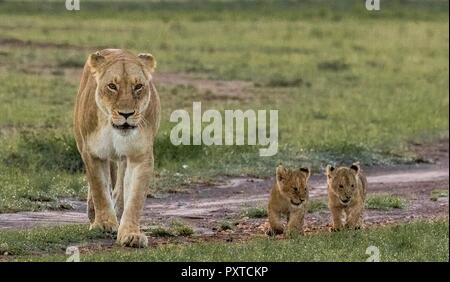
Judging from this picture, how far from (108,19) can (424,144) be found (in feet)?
47.0

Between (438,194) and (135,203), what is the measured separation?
4968mm

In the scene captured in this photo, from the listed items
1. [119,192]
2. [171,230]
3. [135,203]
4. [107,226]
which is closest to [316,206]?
[171,230]

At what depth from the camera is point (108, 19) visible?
30.1 meters

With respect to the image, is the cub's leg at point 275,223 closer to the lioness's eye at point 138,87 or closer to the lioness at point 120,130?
the lioness at point 120,130

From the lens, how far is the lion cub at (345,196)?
9.45 meters

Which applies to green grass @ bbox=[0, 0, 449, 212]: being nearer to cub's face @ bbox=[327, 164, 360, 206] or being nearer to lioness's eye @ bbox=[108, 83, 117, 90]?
lioness's eye @ bbox=[108, 83, 117, 90]

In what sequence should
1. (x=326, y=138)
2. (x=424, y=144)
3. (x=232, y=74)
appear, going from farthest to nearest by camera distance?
(x=232, y=74) → (x=424, y=144) → (x=326, y=138)

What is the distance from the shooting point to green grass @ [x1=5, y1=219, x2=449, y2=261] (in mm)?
A: 8172

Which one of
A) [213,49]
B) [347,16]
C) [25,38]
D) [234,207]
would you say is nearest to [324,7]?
[347,16]

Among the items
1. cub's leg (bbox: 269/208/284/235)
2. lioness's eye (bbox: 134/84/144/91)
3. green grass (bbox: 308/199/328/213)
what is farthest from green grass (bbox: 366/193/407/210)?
lioness's eye (bbox: 134/84/144/91)

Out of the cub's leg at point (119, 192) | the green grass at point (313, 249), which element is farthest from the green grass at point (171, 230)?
the green grass at point (313, 249)

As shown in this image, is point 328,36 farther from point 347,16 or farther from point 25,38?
point 25,38

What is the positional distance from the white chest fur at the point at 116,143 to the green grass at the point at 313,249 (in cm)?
64

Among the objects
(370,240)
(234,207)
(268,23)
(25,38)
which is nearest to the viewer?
(370,240)
